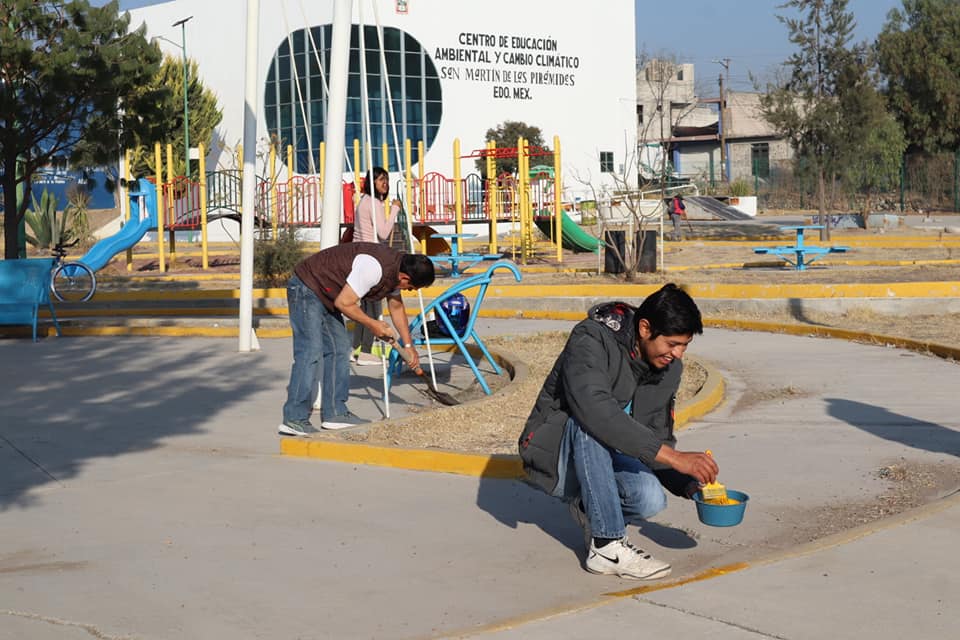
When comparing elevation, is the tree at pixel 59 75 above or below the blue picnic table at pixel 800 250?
above

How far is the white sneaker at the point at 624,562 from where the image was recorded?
16.3 feet

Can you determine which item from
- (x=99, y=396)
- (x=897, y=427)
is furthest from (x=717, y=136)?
(x=897, y=427)

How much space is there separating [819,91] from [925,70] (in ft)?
99.8

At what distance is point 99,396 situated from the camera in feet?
34.6

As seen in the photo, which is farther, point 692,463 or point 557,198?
point 557,198

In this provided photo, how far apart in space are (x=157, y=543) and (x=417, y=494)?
1445 mm

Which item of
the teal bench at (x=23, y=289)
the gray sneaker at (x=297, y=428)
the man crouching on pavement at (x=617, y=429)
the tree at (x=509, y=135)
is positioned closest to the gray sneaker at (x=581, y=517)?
the man crouching on pavement at (x=617, y=429)

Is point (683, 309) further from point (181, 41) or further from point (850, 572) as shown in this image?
point (181, 41)

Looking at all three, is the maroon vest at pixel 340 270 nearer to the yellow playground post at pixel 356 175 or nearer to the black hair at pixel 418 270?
the black hair at pixel 418 270

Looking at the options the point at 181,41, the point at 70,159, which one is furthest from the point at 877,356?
the point at 181,41

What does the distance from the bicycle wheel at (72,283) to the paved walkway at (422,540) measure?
10028 millimetres

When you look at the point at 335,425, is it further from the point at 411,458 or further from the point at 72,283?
the point at 72,283

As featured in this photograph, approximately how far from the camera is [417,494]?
6.62 metres

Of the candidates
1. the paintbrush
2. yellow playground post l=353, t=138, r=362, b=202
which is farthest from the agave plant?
the paintbrush
